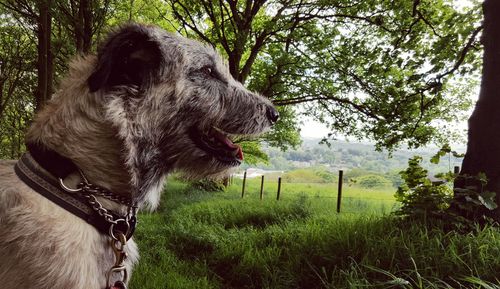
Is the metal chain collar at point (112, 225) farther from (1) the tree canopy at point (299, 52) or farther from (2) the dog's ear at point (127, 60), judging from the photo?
(1) the tree canopy at point (299, 52)

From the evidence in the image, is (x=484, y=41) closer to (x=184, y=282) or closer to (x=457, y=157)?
(x=457, y=157)

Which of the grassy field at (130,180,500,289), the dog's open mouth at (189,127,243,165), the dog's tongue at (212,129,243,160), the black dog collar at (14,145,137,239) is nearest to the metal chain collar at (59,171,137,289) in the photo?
the black dog collar at (14,145,137,239)

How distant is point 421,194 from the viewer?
4.65 metres

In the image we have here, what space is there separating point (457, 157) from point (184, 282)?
157 inches

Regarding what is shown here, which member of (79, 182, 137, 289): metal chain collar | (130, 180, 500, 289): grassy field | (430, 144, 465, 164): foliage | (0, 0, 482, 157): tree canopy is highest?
(0, 0, 482, 157): tree canopy

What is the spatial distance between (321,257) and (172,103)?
3084 millimetres

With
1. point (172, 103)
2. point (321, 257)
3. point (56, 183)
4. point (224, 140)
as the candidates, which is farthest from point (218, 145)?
point (321, 257)

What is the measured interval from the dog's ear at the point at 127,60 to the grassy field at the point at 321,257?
2441mm

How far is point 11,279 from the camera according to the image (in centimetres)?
165

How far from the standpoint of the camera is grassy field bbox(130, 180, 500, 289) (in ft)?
11.0

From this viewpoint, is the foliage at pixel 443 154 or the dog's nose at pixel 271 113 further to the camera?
the foliage at pixel 443 154

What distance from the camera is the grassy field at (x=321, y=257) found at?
337 cm

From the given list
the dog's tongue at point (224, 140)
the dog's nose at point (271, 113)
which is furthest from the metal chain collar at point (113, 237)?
the dog's nose at point (271, 113)

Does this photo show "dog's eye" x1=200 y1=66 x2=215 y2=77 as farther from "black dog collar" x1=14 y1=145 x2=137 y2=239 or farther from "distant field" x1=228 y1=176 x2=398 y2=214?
"distant field" x1=228 y1=176 x2=398 y2=214
